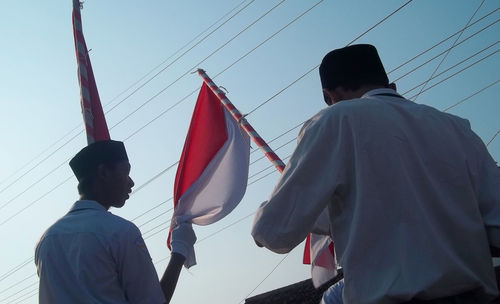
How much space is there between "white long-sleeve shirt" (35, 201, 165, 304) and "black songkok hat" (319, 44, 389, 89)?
50.1 inches

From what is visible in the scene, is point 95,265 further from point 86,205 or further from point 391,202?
point 391,202

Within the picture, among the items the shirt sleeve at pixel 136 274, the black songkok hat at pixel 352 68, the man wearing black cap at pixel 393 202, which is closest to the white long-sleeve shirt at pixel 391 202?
the man wearing black cap at pixel 393 202

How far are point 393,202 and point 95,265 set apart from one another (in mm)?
1512

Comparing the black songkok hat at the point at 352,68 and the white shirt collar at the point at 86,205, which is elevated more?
the white shirt collar at the point at 86,205

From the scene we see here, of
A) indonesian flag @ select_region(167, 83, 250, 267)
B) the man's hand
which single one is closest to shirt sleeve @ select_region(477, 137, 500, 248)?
the man's hand

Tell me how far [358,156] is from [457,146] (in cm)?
42

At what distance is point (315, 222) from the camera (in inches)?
77.0

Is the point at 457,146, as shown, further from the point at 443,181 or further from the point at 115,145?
the point at 115,145

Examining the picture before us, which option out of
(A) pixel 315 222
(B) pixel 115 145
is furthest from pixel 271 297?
(A) pixel 315 222

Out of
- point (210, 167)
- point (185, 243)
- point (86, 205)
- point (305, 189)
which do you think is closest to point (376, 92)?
point (305, 189)

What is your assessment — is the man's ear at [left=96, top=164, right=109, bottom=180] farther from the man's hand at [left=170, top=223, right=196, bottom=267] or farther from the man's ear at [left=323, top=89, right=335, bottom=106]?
the man's ear at [left=323, top=89, right=335, bottom=106]

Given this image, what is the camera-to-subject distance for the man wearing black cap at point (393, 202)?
1679 mm

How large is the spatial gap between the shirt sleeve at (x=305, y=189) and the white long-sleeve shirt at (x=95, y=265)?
99 centimetres

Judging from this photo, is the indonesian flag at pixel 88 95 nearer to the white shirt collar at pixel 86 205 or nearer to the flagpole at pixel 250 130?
the white shirt collar at pixel 86 205
